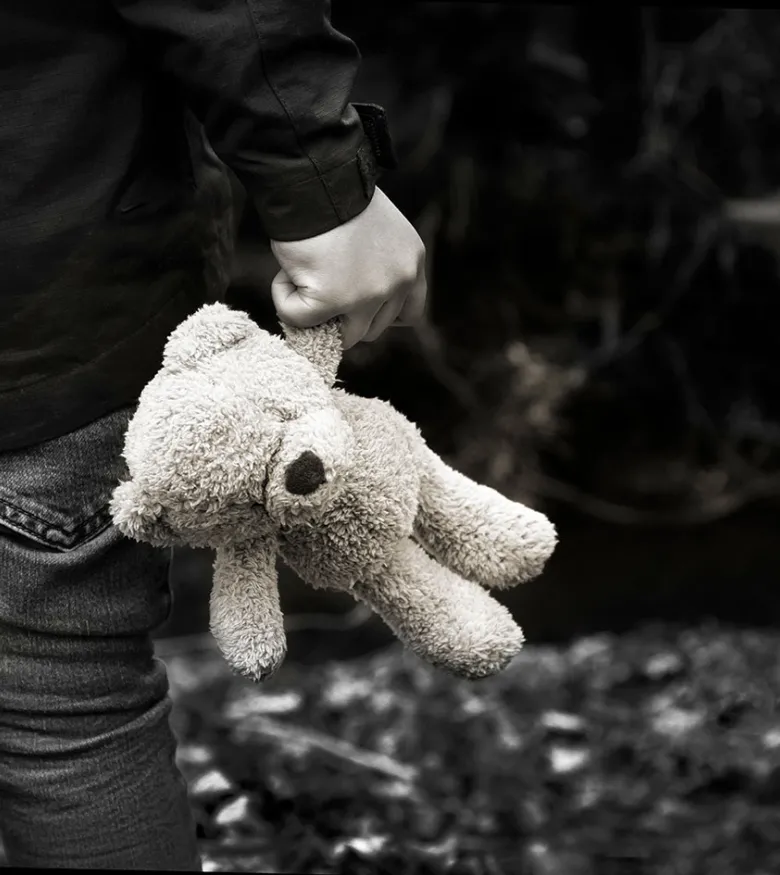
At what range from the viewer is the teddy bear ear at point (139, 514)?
99 cm

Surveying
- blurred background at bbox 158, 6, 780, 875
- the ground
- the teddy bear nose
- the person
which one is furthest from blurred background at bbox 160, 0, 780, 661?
the teddy bear nose

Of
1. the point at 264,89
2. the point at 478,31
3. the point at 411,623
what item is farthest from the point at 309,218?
the point at 478,31

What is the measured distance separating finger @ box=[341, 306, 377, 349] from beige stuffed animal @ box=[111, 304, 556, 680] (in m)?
0.02

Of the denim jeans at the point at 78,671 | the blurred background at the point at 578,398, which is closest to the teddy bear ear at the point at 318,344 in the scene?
the denim jeans at the point at 78,671

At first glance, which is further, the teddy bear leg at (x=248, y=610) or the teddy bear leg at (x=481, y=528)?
the teddy bear leg at (x=481, y=528)

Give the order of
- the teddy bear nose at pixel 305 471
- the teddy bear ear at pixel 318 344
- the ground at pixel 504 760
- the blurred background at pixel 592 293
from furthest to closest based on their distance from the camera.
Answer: the blurred background at pixel 592 293
the ground at pixel 504 760
the teddy bear ear at pixel 318 344
the teddy bear nose at pixel 305 471

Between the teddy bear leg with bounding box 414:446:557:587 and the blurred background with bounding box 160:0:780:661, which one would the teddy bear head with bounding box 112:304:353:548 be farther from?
the blurred background with bounding box 160:0:780:661

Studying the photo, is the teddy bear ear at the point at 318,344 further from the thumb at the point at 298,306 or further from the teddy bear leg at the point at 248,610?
the teddy bear leg at the point at 248,610

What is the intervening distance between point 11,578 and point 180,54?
511 millimetres

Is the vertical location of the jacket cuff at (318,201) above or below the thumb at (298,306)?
A: above

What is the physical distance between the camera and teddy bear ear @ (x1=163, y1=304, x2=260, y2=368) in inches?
40.4

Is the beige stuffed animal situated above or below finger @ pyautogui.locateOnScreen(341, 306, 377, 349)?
below

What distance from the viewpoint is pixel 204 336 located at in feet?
3.39

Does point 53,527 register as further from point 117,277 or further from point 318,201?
point 318,201
